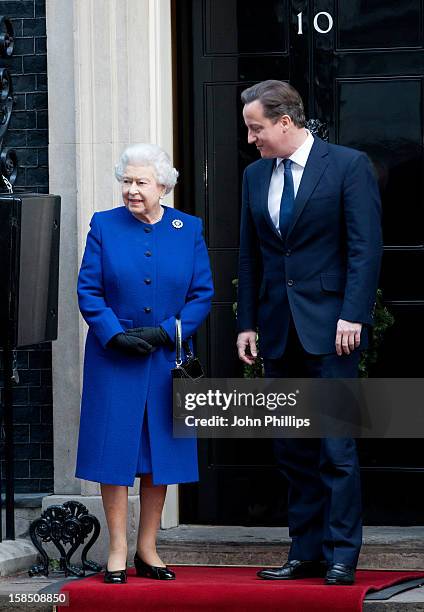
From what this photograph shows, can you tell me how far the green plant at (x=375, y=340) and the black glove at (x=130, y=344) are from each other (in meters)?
1.09

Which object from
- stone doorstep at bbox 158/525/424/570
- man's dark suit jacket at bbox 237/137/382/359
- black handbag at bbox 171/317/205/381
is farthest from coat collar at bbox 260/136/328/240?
stone doorstep at bbox 158/525/424/570

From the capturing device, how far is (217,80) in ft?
23.8

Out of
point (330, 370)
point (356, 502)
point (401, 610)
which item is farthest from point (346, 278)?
point (401, 610)

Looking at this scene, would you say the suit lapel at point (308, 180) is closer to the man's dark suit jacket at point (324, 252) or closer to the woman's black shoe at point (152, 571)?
the man's dark suit jacket at point (324, 252)

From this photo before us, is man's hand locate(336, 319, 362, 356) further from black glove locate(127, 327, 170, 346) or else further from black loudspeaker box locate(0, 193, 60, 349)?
black loudspeaker box locate(0, 193, 60, 349)

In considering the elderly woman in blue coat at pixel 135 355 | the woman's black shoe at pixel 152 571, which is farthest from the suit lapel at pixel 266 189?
the woman's black shoe at pixel 152 571

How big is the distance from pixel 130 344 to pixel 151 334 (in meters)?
0.11

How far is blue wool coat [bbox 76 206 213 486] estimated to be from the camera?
6113 mm

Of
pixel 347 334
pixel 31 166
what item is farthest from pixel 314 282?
pixel 31 166

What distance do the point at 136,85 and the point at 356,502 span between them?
2.23m

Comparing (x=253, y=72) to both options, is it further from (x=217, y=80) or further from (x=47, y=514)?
(x=47, y=514)

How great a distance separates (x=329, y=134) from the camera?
714 centimetres

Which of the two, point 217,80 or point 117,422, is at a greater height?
point 217,80

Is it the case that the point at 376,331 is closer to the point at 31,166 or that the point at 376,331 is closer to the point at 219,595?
the point at 219,595
